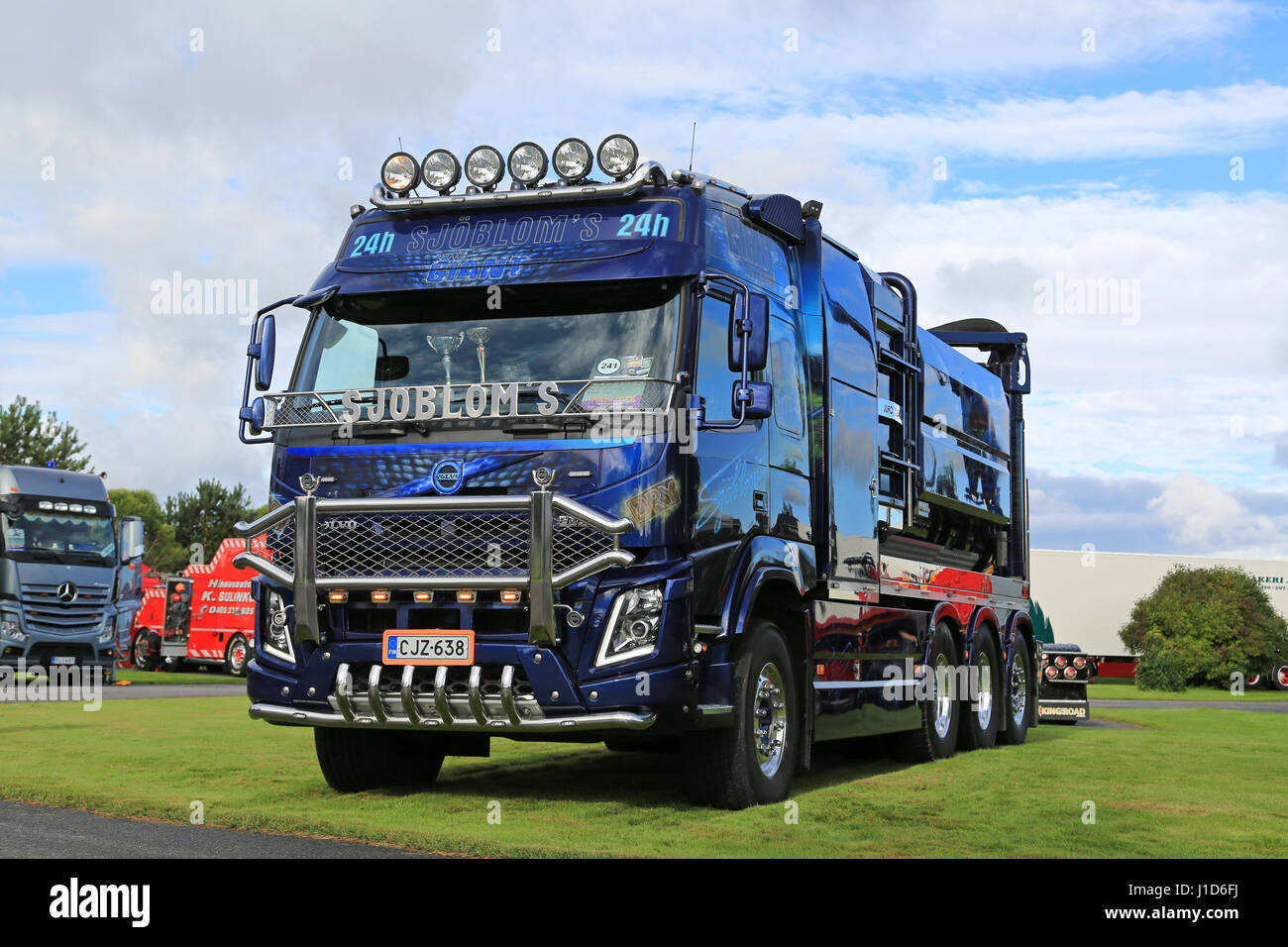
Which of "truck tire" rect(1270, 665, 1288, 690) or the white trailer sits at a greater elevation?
the white trailer

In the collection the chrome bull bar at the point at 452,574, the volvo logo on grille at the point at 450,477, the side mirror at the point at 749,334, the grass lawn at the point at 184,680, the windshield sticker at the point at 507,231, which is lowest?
the grass lawn at the point at 184,680

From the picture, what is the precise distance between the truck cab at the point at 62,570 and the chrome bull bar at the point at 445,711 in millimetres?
18727

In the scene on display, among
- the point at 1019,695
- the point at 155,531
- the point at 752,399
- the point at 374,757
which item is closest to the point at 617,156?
the point at 752,399

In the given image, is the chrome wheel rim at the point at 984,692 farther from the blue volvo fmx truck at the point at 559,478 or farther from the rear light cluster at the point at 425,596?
the rear light cluster at the point at 425,596

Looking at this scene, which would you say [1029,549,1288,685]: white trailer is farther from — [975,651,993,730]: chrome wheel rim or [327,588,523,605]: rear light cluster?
[327,588,523,605]: rear light cluster

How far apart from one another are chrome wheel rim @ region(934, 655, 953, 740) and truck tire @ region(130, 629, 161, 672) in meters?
30.4

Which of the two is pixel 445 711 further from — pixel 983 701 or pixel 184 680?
pixel 184 680

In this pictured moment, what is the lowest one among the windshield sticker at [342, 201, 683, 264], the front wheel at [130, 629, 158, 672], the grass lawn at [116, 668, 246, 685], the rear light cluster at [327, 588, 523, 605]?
the grass lawn at [116, 668, 246, 685]

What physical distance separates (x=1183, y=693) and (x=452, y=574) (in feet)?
113

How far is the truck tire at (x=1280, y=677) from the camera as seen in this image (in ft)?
142

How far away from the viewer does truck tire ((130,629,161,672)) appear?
132ft

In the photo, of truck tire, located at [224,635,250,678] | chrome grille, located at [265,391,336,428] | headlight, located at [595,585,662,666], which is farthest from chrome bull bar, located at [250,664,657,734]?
truck tire, located at [224,635,250,678]

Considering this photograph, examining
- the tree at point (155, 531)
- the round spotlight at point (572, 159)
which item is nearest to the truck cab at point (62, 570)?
the round spotlight at point (572, 159)
